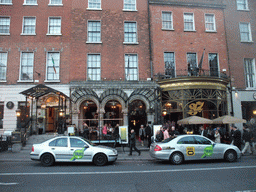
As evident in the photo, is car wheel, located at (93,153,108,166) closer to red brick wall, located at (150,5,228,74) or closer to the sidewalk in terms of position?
the sidewalk

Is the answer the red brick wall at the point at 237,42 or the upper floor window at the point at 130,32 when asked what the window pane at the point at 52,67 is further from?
the red brick wall at the point at 237,42

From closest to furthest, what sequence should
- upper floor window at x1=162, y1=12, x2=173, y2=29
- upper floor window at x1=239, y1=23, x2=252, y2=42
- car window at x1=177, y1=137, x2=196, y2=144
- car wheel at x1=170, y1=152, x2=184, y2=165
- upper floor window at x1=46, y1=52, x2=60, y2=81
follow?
car wheel at x1=170, y1=152, x2=184, y2=165
car window at x1=177, y1=137, x2=196, y2=144
upper floor window at x1=46, y1=52, x2=60, y2=81
upper floor window at x1=162, y1=12, x2=173, y2=29
upper floor window at x1=239, y1=23, x2=252, y2=42

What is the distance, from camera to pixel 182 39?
65.0 feet

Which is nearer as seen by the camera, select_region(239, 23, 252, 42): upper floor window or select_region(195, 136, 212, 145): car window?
select_region(195, 136, 212, 145): car window

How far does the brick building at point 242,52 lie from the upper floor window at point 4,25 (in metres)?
22.7

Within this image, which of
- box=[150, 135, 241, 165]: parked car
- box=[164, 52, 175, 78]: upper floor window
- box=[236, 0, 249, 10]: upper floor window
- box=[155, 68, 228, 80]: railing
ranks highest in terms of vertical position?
box=[236, 0, 249, 10]: upper floor window

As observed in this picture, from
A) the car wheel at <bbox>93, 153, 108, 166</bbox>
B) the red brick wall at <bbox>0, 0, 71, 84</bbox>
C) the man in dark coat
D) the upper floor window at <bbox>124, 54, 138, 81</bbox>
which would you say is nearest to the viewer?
the car wheel at <bbox>93, 153, 108, 166</bbox>

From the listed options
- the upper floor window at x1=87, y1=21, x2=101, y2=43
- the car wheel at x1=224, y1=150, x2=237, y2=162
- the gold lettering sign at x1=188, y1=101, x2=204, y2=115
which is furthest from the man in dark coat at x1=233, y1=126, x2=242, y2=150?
the upper floor window at x1=87, y1=21, x2=101, y2=43

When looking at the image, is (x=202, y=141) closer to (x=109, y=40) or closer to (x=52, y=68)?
(x=109, y=40)

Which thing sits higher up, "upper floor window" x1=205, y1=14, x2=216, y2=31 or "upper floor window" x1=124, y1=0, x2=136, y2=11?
"upper floor window" x1=124, y1=0, x2=136, y2=11

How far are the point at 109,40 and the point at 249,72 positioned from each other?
15.4 meters

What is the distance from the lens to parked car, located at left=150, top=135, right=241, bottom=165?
32.0 ft

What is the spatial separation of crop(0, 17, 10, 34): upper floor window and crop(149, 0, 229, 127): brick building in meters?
14.3

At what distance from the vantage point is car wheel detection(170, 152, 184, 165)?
9.71 metres
